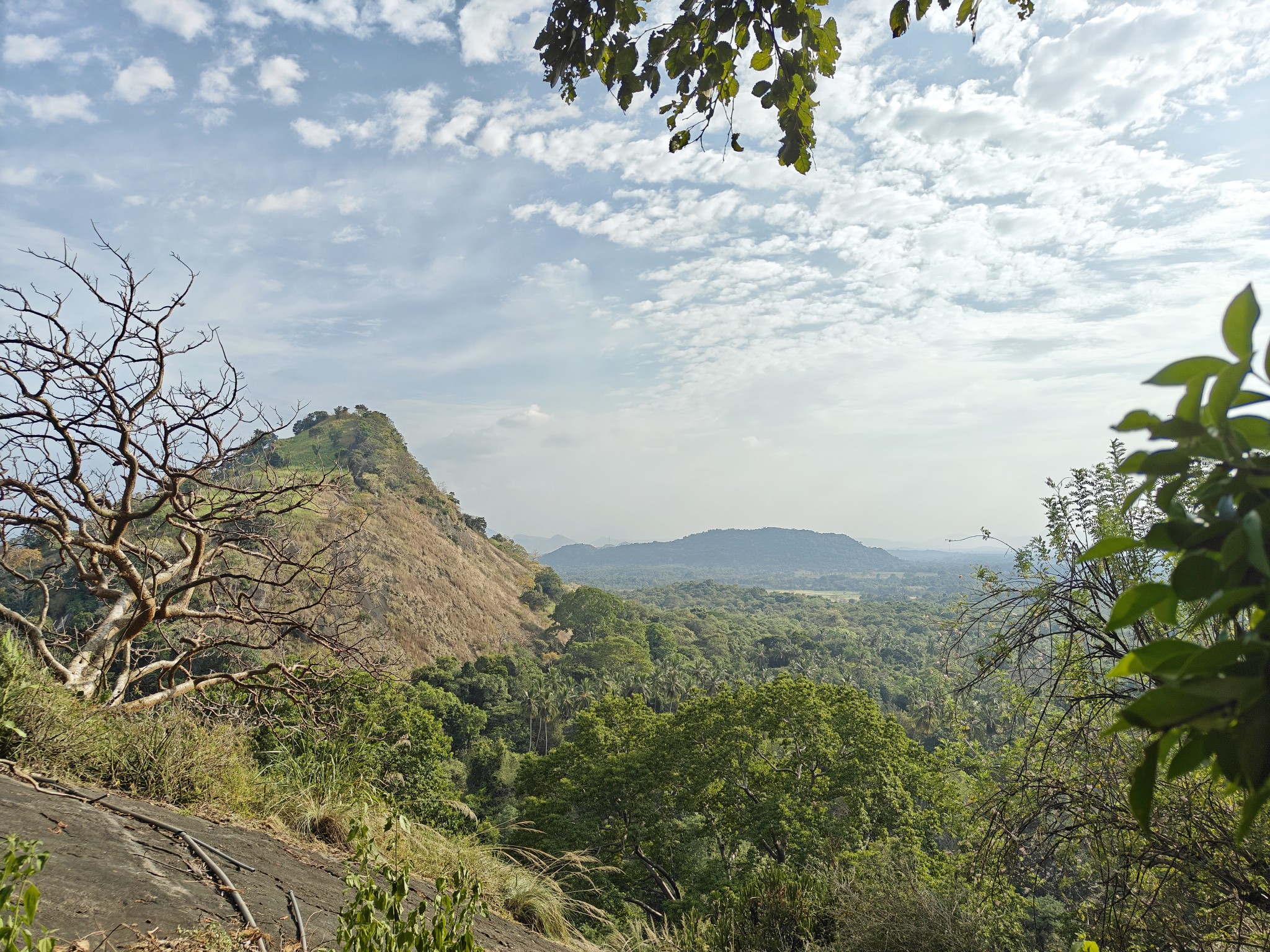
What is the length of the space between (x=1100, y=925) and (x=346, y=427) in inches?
4048

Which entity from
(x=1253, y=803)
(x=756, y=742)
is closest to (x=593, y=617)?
(x=756, y=742)

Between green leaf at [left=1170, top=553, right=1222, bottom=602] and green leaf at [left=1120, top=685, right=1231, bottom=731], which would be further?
green leaf at [left=1170, top=553, right=1222, bottom=602]

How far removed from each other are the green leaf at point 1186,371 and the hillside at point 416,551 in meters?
50.5

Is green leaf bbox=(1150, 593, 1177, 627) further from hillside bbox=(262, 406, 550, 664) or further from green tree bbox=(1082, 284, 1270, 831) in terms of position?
hillside bbox=(262, 406, 550, 664)

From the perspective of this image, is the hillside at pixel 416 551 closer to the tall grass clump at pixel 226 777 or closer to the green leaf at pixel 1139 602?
the tall grass clump at pixel 226 777

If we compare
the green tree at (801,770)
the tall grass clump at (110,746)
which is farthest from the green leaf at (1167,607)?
the green tree at (801,770)

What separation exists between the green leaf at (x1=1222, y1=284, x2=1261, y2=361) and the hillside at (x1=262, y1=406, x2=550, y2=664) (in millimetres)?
50604

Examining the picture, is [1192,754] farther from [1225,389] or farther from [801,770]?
[801,770]

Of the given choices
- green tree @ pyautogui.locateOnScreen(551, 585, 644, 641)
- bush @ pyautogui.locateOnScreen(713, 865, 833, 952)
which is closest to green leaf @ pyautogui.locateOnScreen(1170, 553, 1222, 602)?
bush @ pyautogui.locateOnScreen(713, 865, 833, 952)

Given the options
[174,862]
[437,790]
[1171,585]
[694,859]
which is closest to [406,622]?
[437,790]

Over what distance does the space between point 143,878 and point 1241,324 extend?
4315mm

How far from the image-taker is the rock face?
2.65 meters

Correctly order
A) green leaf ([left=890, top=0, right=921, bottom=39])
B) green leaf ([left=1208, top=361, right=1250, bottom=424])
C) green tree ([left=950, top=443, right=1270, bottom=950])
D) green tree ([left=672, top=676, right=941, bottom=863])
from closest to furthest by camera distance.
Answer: green leaf ([left=1208, top=361, right=1250, bottom=424])
green leaf ([left=890, top=0, right=921, bottom=39])
green tree ([left=950, top=443, right=1270, bottom=950])
green tree ([left=672, top=676, right=941, bottom=863])

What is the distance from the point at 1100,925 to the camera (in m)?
4.02
